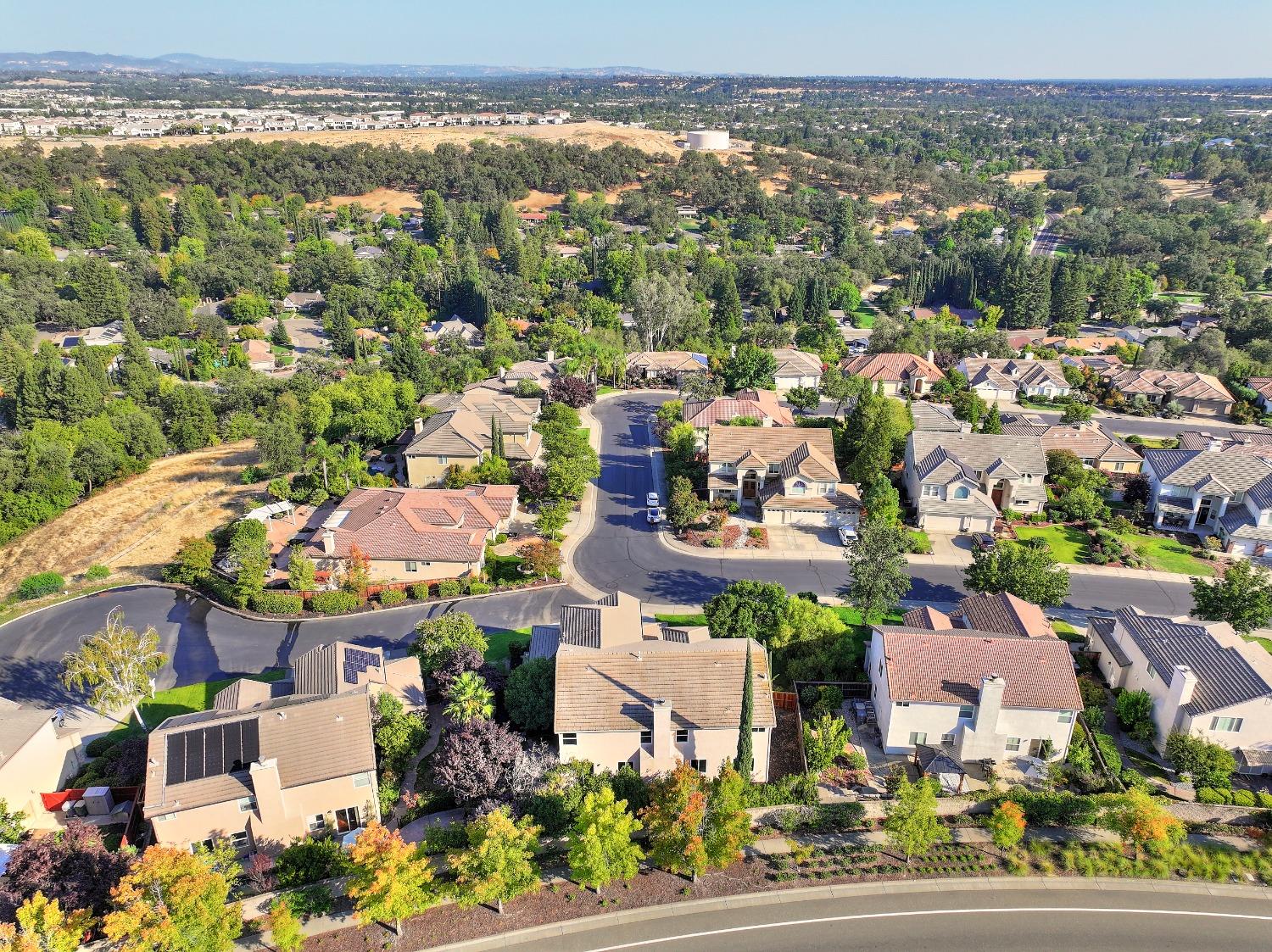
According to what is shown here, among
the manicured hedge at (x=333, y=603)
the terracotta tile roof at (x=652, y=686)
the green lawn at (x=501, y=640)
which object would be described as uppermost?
the terracotta tile roof at (x=652, y=686)


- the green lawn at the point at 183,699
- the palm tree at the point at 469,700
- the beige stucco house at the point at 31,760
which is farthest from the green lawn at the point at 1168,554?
the beige stucco house at the point at 31,760

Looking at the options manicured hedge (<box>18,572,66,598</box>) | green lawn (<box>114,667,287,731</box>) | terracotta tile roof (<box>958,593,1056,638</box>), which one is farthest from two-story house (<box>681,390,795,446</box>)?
manicured hedge (<box>18,572,66,598</box>)

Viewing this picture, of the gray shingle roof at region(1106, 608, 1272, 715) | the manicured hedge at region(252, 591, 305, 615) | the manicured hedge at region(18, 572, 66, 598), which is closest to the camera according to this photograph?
the gray shingle roof at region(1106, 608, 1272, 715)

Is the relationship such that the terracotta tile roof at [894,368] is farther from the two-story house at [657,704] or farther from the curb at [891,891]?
the curb at [891,891]

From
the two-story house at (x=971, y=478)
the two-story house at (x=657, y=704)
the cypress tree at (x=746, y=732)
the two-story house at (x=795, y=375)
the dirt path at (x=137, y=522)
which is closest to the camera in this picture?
the cypress tree at (x=746, y=732)

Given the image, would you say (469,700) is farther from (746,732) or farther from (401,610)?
(401,610)

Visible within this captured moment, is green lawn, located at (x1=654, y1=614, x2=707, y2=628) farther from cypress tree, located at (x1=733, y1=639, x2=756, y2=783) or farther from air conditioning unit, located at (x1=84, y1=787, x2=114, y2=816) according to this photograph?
air conditioning unit, located at (x1=84, y1=787, x2=114, y2=816)

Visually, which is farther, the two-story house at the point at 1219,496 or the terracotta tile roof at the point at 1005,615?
the two-story house at the point at 1219,496
